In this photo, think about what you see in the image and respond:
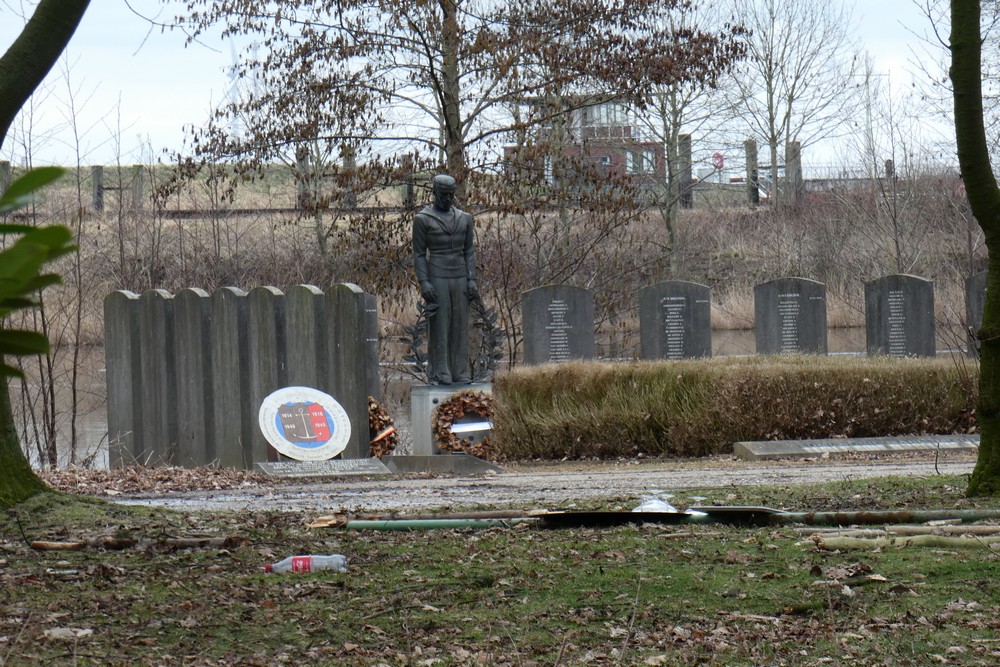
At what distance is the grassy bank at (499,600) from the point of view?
3.81m

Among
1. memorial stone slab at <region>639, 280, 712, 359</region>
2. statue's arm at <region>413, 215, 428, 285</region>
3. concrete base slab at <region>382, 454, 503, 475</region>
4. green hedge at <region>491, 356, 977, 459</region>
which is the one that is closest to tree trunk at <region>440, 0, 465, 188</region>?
memorial stone slab at <region>639, 280, 712, 359</region>

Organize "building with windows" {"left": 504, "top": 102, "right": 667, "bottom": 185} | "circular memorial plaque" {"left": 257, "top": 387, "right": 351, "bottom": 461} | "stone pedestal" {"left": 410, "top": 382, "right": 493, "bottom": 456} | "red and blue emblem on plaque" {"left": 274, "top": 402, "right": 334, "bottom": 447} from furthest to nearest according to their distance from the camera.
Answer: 1. "building with windows" {"left": 504, "top": 102, "right": 667, "bottom": 185}
2. "stone pedestal" {"left": 410, "top": 382, "right": 493, "bottom": 456}
3. "red and blue emblem on plaque" {"left": 274, "top": 402, "right": 334, "bottom": 447}
4. "circular memorial plaque" {"left": 257, "top": 387, "right": 351, "bottom": 461}

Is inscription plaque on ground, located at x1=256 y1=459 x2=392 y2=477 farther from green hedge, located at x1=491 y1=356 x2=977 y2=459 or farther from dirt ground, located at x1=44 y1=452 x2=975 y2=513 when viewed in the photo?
green hedge, located at x1=491 y1=356 x2=977 y2=459

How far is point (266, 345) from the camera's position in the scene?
14.0 meters

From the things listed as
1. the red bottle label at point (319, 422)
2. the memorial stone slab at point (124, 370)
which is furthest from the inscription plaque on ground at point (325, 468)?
the memorial stone slab at point (124, 370)

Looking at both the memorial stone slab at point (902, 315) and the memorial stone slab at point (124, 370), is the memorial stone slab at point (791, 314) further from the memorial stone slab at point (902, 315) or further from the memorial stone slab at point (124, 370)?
the memorial stone slab at point (124, 370)

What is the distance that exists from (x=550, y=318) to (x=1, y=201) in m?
18.3

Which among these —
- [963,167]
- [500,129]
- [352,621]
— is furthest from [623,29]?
[352,621]

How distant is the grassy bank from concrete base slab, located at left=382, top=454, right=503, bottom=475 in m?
7.35

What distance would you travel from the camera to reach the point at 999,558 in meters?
5.01

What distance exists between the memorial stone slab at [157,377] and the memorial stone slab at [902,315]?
40.1ft

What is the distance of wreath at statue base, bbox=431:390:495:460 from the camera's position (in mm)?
15359

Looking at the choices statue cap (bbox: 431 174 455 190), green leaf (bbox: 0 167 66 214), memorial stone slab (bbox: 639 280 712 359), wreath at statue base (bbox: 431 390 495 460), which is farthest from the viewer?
memorial stone slab (bbox: 639 280 712 359)

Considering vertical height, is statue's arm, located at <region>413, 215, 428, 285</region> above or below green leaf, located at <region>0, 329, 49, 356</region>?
above
